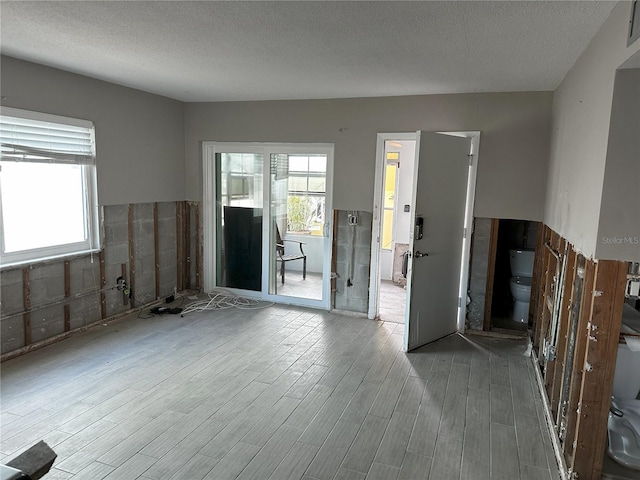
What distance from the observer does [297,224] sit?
5.25 meters

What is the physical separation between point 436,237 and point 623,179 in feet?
7.09

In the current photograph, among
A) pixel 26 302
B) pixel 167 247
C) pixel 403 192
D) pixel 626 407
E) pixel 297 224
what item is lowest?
pixel 626 407

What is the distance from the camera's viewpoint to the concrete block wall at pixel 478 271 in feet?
14.5

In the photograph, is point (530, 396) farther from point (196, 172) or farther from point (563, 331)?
point (196, 172)

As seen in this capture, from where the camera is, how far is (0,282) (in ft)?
11.4

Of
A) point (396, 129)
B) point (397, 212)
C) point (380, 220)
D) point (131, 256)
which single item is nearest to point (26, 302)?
point (131, 256)

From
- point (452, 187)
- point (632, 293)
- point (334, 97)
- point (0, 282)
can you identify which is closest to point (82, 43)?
point (0, 282)

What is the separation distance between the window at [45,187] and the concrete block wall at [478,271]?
3831 millimetres

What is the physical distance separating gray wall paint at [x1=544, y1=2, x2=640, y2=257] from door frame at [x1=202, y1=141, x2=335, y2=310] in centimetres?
235

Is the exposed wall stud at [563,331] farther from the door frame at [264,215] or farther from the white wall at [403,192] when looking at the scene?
the white wall at [403,192]

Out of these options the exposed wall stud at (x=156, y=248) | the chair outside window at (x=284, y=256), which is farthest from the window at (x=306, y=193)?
the exposed wall stud at (x=156, y=248)

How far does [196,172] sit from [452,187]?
10.4 feet

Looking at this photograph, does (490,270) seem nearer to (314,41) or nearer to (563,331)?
(563,331)

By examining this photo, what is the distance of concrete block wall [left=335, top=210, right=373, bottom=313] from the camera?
Result: 4844 millimetres
